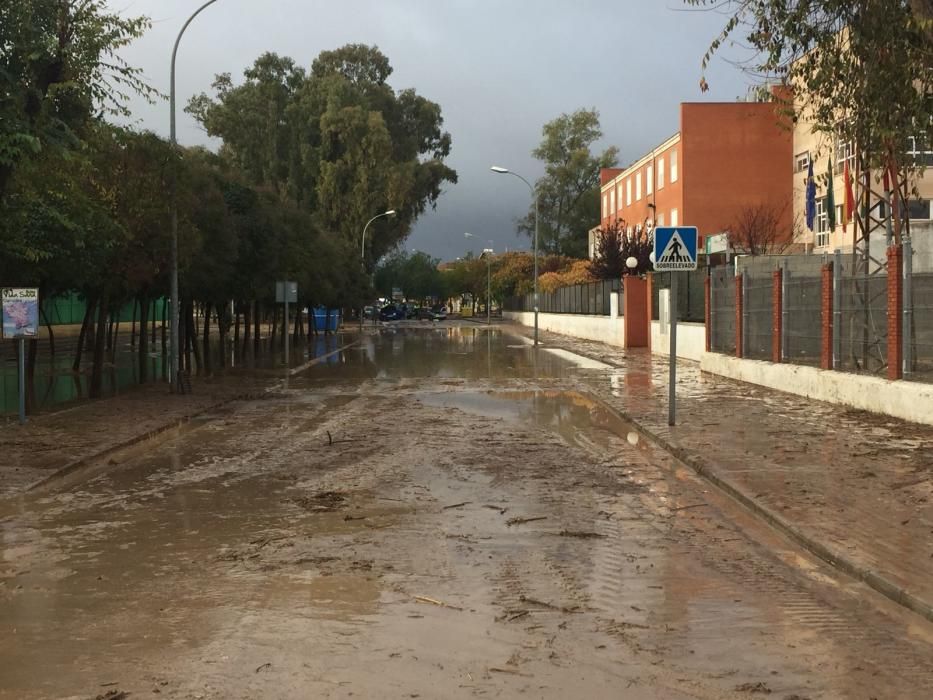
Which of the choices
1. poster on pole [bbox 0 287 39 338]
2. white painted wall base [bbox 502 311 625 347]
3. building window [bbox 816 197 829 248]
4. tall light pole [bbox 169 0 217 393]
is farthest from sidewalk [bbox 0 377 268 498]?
building window [bbox 816 197 829 248]

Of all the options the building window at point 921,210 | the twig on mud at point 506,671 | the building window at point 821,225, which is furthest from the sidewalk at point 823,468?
the building window at point 821,225

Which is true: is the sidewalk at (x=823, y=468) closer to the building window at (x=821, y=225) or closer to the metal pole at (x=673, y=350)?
the metal pole at (x=673, y=350)

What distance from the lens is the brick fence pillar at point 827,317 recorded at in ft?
57.7

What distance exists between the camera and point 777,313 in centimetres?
2012

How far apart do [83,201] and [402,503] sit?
895 cm

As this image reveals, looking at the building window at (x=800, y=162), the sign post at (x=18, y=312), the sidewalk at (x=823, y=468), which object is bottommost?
the sidewalk at (x=823, y=468)

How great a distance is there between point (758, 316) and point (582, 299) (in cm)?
3019

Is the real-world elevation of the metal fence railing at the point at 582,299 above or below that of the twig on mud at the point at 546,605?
above

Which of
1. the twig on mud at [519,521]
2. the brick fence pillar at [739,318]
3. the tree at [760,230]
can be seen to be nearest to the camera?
the twig on mud at [519,521]

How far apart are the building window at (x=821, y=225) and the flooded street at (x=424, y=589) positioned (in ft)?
119

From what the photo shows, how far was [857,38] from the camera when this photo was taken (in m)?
9.99

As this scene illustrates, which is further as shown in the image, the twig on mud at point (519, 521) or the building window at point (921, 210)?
the building window at point (921, 210)

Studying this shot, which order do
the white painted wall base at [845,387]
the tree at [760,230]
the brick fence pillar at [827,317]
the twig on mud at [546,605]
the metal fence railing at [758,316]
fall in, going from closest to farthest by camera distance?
1. the twig on mud at [546,605]
2. the white painted wall base at [845,387]
3. the brick fence pillar at [827,317]
4. the metal fence railing at [758,316]
5. the tree at [760,230]

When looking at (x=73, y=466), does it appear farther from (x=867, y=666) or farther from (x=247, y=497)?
(x=867, y=666)
